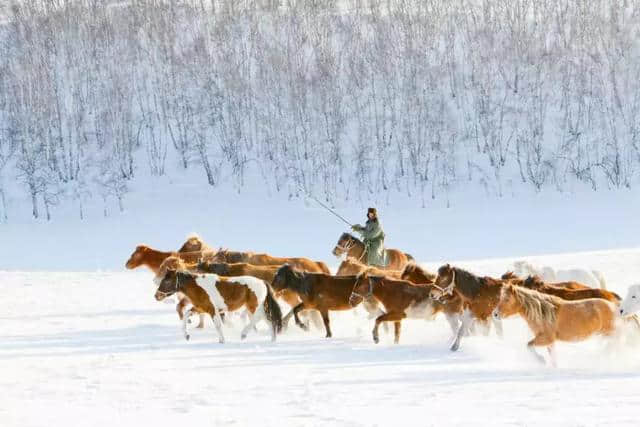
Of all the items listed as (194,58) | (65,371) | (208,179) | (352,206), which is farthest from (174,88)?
(65,371)

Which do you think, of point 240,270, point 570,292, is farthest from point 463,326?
point 240,270

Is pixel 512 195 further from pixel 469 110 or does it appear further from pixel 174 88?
pixel 174 88

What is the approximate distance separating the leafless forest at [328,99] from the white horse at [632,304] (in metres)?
29.7

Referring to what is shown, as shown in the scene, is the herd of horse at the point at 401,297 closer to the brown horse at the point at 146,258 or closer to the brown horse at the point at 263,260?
the brown horse at the point at 263,260

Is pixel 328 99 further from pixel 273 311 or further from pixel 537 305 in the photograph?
pixel 537 305

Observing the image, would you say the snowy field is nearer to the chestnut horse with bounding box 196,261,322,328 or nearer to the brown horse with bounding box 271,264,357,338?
the brown horse with bounding box 271,264,357,338

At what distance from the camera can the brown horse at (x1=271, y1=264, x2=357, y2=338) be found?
13688 millimetres

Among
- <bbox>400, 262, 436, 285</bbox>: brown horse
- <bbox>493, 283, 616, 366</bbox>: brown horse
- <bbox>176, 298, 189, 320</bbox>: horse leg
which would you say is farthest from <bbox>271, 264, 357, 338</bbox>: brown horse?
<bbox>493, 283, 616, 366</bbox>: brown horse

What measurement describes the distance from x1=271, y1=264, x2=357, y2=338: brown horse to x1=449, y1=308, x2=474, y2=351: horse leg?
5.92 feet

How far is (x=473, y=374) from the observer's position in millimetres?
10586

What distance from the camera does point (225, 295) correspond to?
1353 cm

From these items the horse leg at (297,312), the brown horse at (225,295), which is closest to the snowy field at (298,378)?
the horse leg at (297,312)

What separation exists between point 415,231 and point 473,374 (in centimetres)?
2623

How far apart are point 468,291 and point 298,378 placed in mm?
2985
